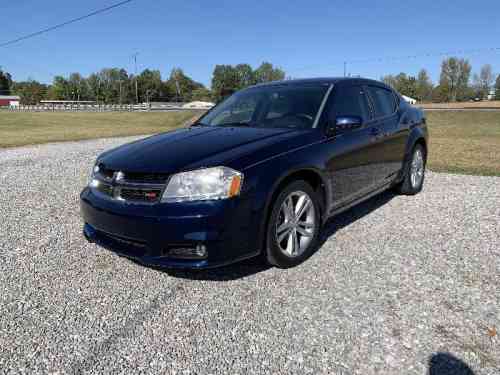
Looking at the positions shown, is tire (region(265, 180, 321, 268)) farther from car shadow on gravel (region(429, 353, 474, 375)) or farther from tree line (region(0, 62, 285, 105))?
tree line (region(0, 62, 285, 105))

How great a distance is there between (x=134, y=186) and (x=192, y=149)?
0.56 metres

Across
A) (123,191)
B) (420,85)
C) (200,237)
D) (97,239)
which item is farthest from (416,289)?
(420,85)

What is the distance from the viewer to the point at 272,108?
405 cm

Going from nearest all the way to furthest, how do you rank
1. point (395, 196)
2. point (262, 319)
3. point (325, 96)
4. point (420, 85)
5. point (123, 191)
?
1. point (262, 319)
2. point (123, 191)
3. point (325, 96)
4. point (395, 196)
5. point (420, 85)

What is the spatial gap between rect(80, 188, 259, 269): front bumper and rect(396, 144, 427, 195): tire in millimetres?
3233

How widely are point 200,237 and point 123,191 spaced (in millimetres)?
736

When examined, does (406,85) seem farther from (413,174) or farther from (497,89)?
(413,174)

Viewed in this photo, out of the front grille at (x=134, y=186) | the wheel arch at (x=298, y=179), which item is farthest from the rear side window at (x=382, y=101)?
the front grille at (x=134, y=186)

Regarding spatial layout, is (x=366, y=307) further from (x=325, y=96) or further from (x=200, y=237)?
(x=325, y=96)

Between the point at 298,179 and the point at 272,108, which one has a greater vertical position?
the point at 272,108

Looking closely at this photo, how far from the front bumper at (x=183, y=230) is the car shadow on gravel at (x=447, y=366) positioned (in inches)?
52.5

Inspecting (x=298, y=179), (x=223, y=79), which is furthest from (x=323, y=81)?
(x=223, y=79)

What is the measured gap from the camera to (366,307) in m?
2.73

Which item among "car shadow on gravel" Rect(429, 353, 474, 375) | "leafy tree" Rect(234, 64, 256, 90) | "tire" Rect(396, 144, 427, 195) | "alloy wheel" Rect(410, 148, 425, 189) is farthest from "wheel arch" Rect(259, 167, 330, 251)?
"leafy tree" Rect(234, 64, 256, 90)
